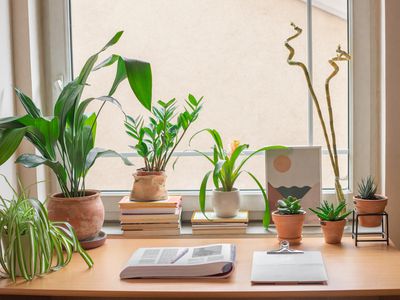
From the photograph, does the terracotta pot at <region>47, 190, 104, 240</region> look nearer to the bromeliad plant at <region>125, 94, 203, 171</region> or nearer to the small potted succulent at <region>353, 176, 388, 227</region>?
the bromeliad plant at <region>125, 94, 203, 171</region>

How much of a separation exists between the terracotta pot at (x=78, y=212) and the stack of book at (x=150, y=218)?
0.19 m

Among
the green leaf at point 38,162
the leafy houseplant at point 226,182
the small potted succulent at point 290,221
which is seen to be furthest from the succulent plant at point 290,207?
the green leaf at point 38,162

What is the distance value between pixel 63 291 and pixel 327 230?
3.00ft

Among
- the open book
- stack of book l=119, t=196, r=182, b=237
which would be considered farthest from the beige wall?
stack of book l=119, t=196, r=182, b=237

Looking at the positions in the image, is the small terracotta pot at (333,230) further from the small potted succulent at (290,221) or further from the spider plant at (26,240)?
the spider plant at (26,240)

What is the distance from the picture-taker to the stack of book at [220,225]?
2229 millimetres

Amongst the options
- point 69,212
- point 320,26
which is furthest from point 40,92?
point 320,26

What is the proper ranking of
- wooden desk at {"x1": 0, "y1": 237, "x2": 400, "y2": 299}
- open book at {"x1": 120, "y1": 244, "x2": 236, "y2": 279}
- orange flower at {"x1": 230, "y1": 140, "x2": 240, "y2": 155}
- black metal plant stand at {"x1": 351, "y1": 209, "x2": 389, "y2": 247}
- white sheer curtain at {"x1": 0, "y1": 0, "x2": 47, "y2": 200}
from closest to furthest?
wooden desk at {"x1": 0, "y1": 237, "x2": 400, "y2": 299} < open book at {"x1": 120, "y1": 244, "x2": 236, "y2": 279} < black metal plant stand at {"x1": 351, "y1": 209, "x2": 389, "y2": 247} < white sheer curtain at {"x1": 0, "y1": 0, "x2": 47, "y2": 200} < orange flower at {"x1": 230, "y1": 140, "x2": 240, "y2": 155}

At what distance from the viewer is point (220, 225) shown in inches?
87.8

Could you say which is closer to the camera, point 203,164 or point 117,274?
point 117,274

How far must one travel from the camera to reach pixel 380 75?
2.25m

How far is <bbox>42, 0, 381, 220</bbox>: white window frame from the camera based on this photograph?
229 centimetres

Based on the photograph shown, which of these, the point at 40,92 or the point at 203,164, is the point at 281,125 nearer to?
the point at 203,164

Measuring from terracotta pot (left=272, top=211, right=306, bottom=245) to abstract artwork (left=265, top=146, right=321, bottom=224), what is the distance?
202 mm
